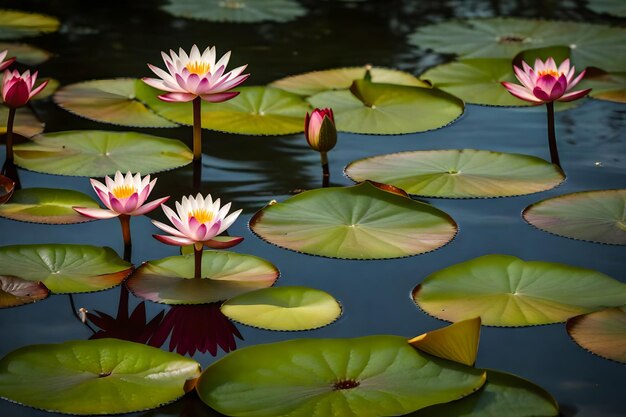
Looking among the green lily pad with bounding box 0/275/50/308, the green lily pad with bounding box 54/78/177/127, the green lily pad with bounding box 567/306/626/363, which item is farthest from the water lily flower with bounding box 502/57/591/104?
the green lily pad with bounding box 0/275/50/308

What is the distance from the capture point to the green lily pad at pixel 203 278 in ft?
7.24

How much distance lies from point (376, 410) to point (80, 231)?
114 centimetres

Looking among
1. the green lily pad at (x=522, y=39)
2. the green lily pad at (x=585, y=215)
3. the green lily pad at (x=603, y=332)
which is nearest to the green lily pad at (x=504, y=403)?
the green lily pad at (x=603, y=332)

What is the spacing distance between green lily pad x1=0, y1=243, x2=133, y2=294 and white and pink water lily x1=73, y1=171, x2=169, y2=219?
96 mm

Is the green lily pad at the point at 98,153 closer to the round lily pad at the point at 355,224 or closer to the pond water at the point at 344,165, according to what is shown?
the pond water at the point at 344,165

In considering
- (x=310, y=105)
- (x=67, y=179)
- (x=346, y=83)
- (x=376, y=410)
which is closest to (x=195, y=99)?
(x=67, y=179)

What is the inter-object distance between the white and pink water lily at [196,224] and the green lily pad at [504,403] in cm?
68

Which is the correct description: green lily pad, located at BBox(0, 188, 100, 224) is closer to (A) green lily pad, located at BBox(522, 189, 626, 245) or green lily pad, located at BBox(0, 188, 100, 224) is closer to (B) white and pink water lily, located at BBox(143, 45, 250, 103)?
(B) white and pink water lily, located at BBox(143, 45, 250, 103)

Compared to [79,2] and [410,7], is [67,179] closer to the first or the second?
[79,2]

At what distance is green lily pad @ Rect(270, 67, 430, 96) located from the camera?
12.1ft

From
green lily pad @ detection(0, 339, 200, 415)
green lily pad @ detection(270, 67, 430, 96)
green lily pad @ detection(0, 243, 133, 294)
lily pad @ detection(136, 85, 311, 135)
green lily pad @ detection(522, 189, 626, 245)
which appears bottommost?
green lily pad @ detection(0, 339, 200, 415)

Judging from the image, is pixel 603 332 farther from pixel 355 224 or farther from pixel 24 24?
pixel 24 24

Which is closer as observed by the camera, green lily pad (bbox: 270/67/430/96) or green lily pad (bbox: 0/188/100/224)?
green lily pad (bbox: 0/188/100/224)

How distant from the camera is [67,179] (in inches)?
114
